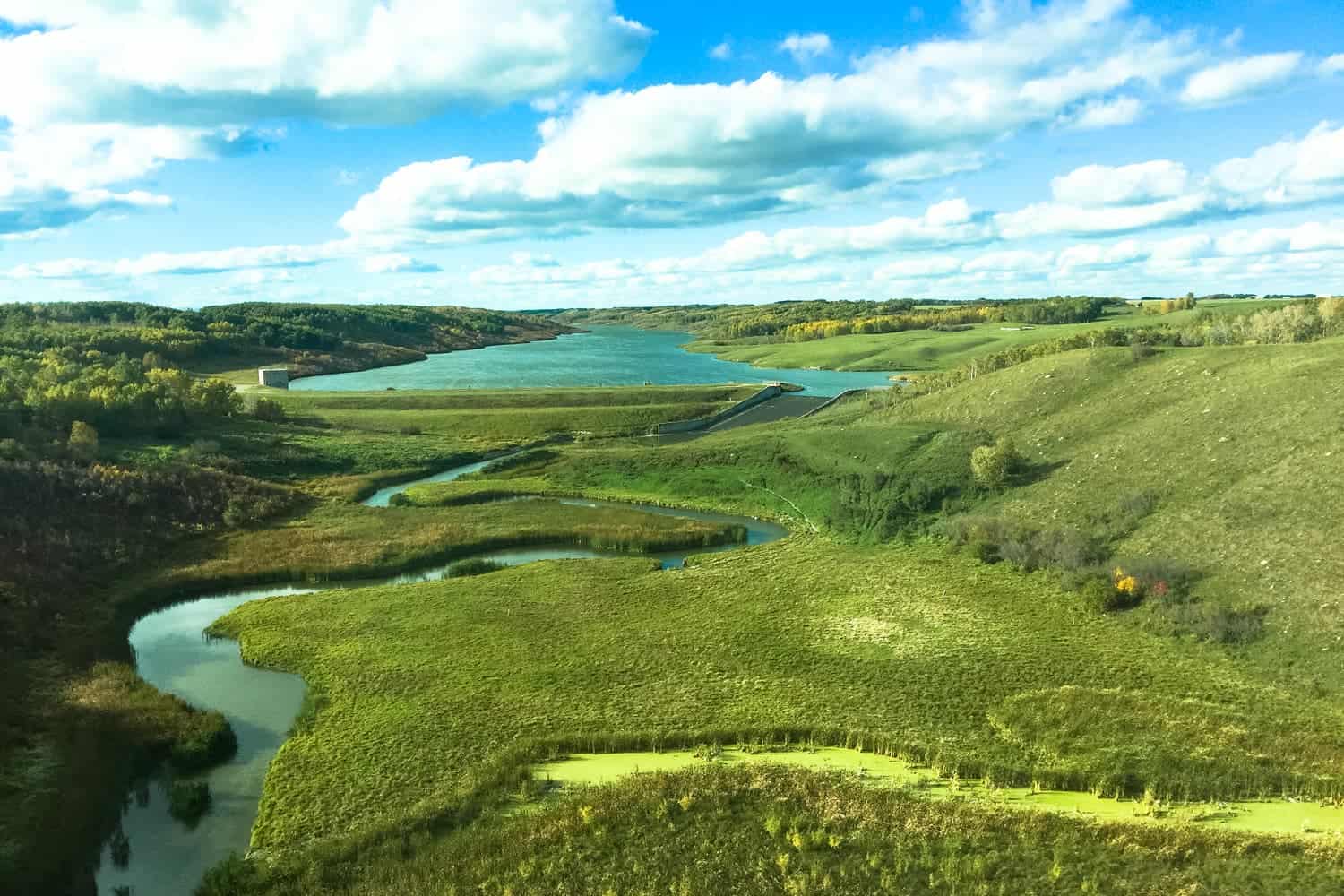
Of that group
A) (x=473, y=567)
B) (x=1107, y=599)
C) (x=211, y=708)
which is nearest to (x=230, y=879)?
(x=211, y=708)

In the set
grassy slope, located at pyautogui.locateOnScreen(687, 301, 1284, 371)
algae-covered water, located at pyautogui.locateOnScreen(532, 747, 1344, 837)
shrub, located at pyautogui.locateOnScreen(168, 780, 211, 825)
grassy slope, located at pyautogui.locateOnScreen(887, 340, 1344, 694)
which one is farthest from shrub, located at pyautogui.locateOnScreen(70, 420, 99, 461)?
grassy slope, located at pyautogui.locateOnScreen(687, 301, 1284, 371)

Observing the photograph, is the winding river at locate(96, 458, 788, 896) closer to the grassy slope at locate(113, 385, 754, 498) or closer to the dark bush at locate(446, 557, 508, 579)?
the dark bush at locate(446, 557, 508, 579)

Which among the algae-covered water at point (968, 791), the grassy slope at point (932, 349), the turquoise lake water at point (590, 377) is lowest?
the algae-covered water at point (968, 791)

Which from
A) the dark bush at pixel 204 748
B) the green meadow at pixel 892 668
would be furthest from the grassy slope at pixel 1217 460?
the dark bush at pixel 204 748

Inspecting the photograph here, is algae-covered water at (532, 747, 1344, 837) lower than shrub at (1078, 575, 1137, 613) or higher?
lower

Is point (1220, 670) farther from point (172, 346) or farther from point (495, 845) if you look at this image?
point (172, 346)

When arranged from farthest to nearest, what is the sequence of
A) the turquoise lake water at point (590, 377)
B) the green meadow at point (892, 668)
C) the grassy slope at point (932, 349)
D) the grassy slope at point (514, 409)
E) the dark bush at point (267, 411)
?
the grassy slope at point (932, 349), the turquoise lake water at point (590, 377), the grassy slope at point (514, 409), the dark bush at point (267, 411), the green meadow at point (892, 668)

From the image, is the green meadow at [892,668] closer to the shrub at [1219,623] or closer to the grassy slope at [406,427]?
the shrub at [1219,623]

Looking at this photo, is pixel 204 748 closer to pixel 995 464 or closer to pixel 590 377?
pixel 995 464
